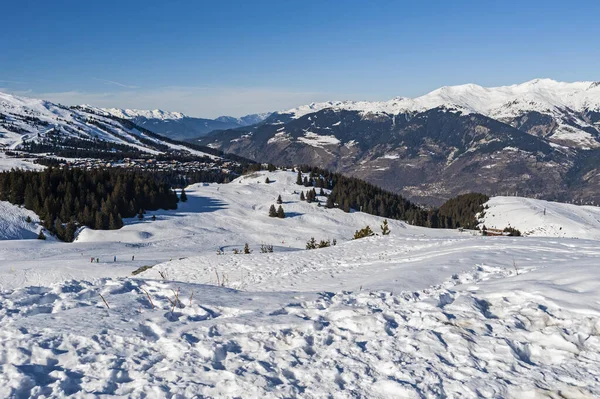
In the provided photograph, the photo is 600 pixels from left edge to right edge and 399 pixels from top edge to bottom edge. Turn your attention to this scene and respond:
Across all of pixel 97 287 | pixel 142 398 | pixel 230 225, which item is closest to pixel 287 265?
pixel 97 287

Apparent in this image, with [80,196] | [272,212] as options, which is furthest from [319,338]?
[80,196]

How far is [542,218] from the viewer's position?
107 meters

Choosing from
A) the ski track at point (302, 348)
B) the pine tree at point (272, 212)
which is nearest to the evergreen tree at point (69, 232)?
the pine tree at point (272, 212)

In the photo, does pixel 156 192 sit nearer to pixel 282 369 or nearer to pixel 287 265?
pixel 287 265

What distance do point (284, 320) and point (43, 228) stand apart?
6589 cm

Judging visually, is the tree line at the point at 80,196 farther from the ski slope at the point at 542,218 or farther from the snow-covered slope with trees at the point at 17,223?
the ski slope at the point at 542,218

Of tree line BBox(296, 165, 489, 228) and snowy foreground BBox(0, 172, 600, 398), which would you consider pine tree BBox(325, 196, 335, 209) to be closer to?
tree line BBox(296, 165, 489, 228)

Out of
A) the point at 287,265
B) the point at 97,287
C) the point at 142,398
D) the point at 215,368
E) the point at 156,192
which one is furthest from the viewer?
the point at 156,192

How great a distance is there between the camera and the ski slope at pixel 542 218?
97.3 metres

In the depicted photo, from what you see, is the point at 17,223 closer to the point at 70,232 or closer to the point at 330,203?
the point at 70,232

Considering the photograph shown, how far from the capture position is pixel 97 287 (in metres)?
14.0

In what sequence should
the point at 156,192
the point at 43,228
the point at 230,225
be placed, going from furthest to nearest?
the point at 156,192, the point at 230,225, the point at 43,228

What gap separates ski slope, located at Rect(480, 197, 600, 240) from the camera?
3833 inches

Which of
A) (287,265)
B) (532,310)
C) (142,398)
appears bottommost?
(287,265)
